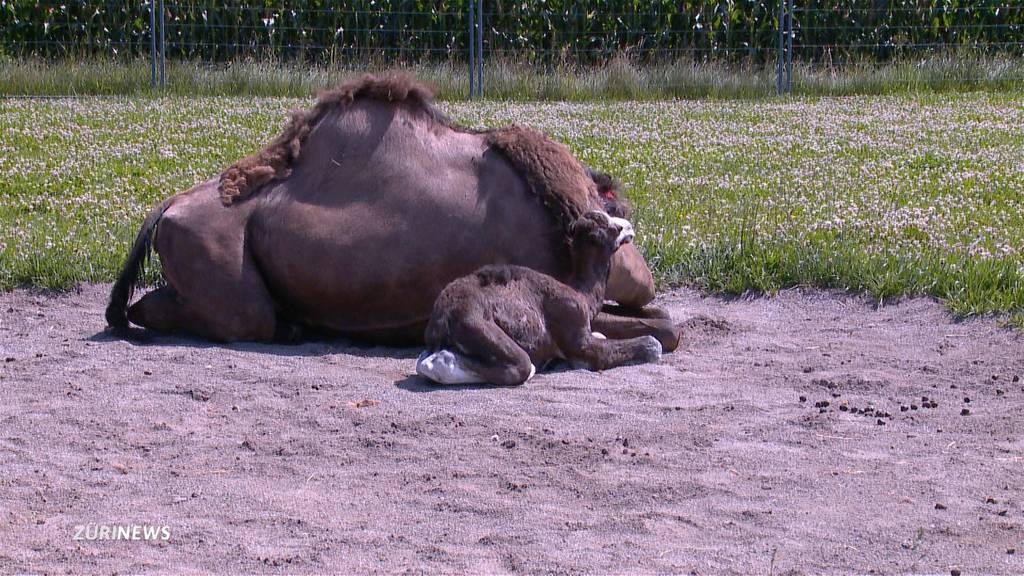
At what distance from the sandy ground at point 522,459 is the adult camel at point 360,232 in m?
0.21

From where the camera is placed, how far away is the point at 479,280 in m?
5.99

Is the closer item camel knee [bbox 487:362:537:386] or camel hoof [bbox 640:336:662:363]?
camel knee [bbox 487:362:537:386]

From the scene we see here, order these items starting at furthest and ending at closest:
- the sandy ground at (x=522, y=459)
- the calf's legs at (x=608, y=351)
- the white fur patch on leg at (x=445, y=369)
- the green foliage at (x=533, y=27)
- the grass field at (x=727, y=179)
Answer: the green foliage at (x=533, y=27), the grass field at (x=727, y=179), the calf's legs at (x=608, y=351), the white fur patch on leg at (x=445, y=369), the sandy ground at (x=522, y=459)

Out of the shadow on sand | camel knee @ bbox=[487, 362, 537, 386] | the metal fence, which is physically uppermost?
the metal fence

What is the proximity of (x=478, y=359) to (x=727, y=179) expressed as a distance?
20.5 ft

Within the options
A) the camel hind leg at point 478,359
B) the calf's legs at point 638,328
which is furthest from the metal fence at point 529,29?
the camel hind leg at point 478,359

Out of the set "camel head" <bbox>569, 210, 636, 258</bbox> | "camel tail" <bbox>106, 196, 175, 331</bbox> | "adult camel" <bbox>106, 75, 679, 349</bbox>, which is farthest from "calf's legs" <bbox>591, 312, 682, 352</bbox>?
"camel tail" <bbox>106, 196, 175, 331</bbox>

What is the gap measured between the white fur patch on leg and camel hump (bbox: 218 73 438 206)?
1569mm

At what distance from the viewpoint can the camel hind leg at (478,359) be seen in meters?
5.69

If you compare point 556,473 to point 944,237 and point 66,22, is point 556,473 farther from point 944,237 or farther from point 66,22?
point 66,22

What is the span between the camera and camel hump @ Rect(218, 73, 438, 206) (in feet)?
21.9

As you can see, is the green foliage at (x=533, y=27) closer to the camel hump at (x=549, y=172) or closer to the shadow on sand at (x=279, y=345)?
the camel hump at (x=549, y=172)

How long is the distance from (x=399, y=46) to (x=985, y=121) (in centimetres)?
1077

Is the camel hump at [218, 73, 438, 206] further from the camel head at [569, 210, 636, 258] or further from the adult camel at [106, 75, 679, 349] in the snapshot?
the camel head at [569, 210, 636, 258]
